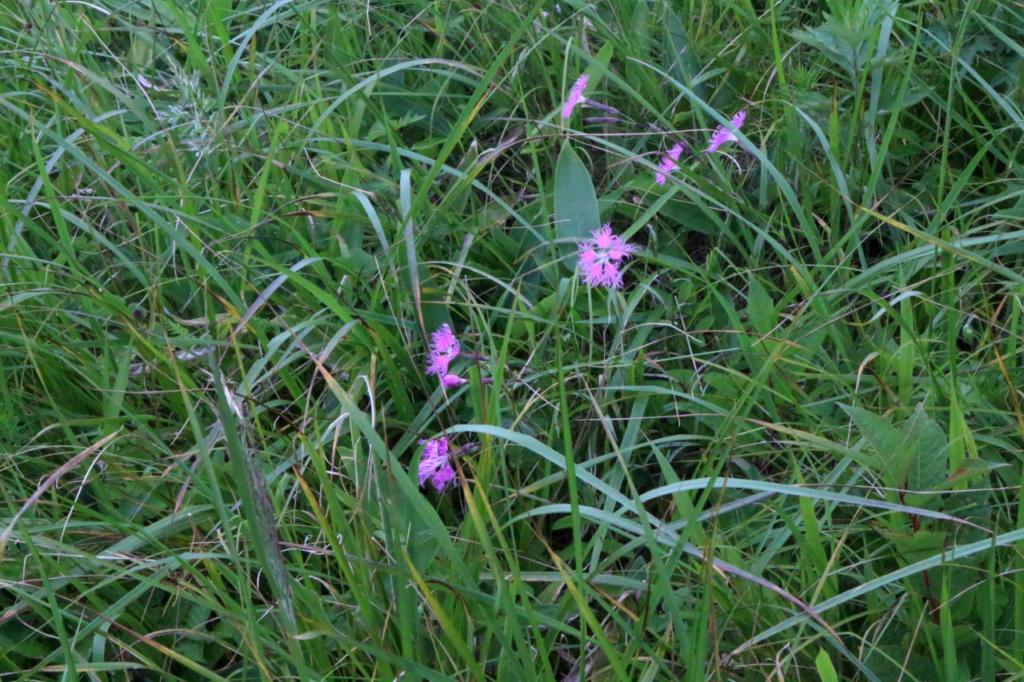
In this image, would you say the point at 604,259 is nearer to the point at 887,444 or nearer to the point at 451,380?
the point at 451,380

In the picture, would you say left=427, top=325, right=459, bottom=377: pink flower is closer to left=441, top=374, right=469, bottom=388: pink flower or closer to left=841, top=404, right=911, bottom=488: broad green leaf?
left=441, top=374, right=469, bottom=388: pink flower

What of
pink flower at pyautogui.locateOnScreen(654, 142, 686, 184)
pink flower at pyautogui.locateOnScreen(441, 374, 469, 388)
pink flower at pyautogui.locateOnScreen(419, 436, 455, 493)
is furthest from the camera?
pink flower at pyautogui.locateOnScreen(654, 142, 686, 184)

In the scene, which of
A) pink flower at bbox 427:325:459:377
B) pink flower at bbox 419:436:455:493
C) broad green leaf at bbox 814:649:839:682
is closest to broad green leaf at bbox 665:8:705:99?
pink flower at bbox 427:325:459:377

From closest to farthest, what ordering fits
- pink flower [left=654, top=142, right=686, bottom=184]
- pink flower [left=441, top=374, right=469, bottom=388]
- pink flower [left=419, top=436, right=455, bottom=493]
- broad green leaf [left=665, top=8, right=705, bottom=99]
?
pink flower [left=419, top=436, right=455, bottom=493], pink flower [left=441, top=374, right=469, bottom=388], pink flower [left=654, top=142, right=686, bottom=184], broad green leaf [left=665, top=8, right=705, bottom=99]

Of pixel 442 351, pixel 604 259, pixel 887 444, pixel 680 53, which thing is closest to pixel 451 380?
pixel 442 351

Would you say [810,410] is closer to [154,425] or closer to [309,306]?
[309,306]

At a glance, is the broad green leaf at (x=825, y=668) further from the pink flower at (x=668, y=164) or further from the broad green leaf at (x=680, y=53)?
the broad green leaf at (x=680, y=53)

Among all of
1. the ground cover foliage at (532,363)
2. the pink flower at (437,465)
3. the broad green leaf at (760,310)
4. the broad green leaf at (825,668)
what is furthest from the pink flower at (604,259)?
the broad green leaf at (825,668)
